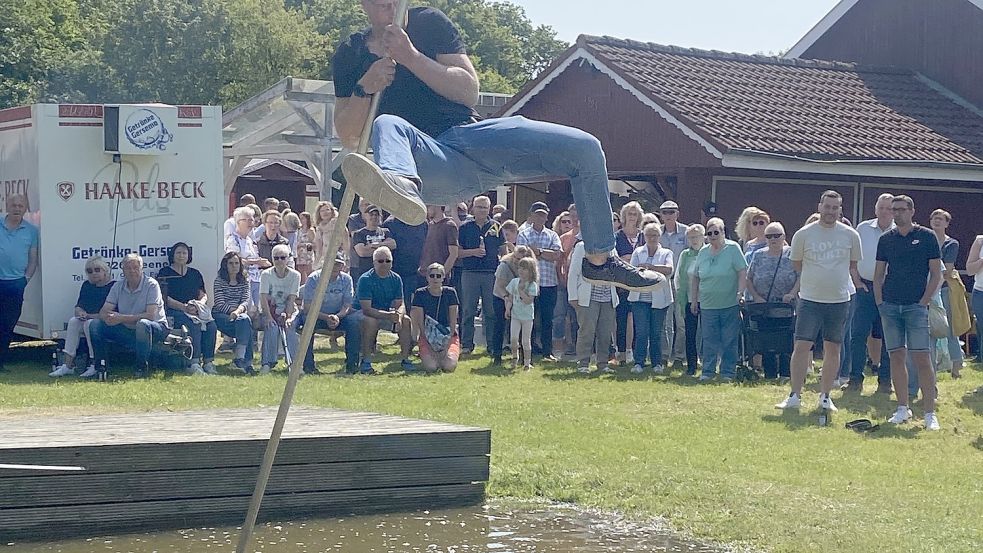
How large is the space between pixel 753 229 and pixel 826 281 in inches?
106

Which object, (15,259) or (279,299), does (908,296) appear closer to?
(279,299)

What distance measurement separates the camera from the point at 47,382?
38.9 feet

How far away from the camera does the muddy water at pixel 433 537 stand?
6449 millimetres

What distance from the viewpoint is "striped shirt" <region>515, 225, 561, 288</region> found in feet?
45.4

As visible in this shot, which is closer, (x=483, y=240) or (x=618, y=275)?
(x=618, y=275)

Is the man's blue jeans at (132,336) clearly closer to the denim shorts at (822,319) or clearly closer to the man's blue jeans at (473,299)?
the man's blue jeans at (473,299)

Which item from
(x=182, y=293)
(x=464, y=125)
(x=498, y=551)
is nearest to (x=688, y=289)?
(x=182, y=293)

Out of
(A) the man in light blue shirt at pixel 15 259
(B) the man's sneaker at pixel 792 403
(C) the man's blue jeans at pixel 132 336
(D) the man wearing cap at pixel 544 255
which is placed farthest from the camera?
(D) the man wearing cap at pixel 544 255

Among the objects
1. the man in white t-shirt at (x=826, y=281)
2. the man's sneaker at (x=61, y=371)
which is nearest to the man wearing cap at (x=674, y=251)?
the man in white t-shirt at (x=826, y=281)

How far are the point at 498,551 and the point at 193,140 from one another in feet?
25.9

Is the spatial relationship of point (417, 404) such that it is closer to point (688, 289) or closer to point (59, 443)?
point (688, 289)

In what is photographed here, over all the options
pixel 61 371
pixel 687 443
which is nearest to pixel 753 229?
pixel 687 443

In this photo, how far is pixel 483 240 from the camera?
14227mm

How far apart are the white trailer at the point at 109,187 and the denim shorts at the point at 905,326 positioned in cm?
664
